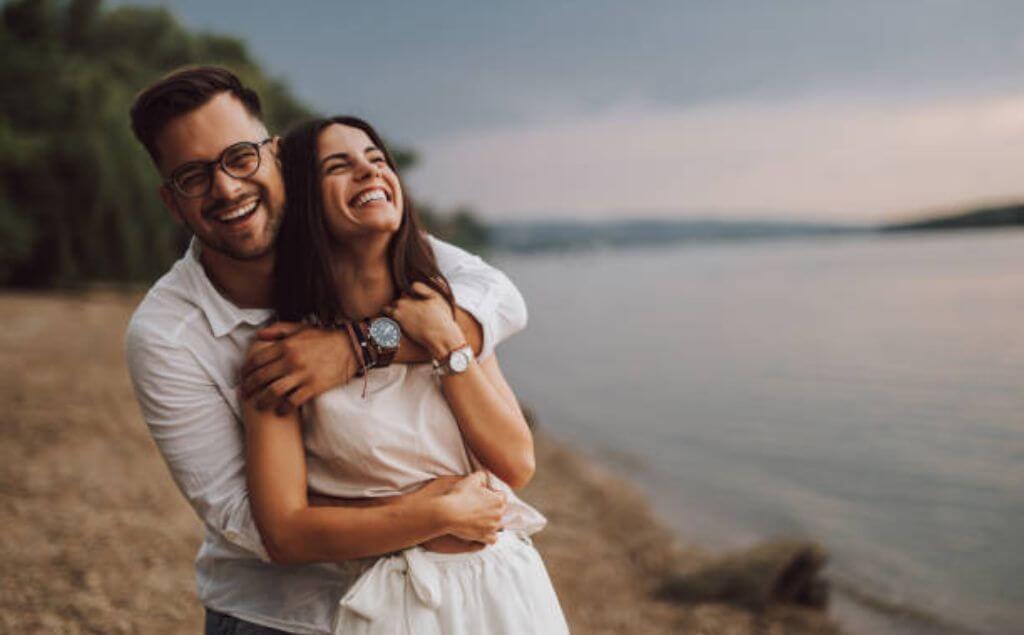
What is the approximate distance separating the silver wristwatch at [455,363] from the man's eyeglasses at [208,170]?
0.70 metres

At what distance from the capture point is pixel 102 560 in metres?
5.59

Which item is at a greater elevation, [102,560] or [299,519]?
[299,519]

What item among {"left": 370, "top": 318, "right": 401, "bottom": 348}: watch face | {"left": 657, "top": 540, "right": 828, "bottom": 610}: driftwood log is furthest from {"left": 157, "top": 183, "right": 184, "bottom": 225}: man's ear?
{"left": 657, "top": 540, "right": 828, "bottom": 610}: driftwood log

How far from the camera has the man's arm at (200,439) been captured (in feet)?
7.18

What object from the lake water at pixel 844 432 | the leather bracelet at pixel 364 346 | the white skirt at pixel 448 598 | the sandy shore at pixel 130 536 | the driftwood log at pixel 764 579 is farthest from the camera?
the lake water at pixel 844 432

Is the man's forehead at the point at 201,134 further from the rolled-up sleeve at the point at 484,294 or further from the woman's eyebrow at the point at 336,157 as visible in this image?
the rolled-up sleeve at the point at 484,294

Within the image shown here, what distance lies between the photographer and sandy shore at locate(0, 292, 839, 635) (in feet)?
16.5

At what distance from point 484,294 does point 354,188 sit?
47 cm

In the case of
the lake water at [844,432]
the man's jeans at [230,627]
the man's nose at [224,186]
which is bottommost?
the lake water at [844,432]

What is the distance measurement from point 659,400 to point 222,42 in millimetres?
43054

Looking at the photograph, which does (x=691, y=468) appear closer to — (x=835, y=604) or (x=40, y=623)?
(x=835, y=604)

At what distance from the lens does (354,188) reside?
7.23ft

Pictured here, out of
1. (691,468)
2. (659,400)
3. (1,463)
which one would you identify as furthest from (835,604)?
(659,400)

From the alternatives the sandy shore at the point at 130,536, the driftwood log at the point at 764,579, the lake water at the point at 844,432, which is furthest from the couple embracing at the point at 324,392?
the lake water at the point at 844,432
